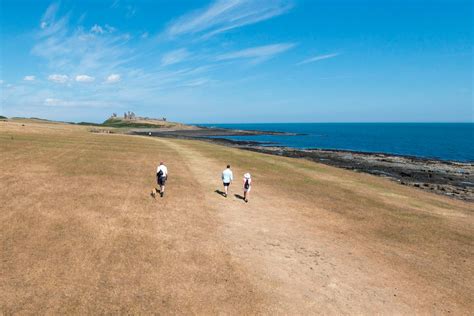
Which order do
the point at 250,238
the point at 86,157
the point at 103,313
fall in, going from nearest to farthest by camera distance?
the point at 103,313
the point at 250,238
the point at 86,157

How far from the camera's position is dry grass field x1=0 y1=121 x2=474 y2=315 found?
1095cm

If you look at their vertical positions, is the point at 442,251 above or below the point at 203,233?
below

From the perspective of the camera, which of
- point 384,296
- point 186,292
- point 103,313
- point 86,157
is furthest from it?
point 86,157

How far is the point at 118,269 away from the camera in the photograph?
40.5 ft

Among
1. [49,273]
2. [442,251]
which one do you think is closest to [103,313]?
[49,273]

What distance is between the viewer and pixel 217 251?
14602 millimetres

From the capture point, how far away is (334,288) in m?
12.3

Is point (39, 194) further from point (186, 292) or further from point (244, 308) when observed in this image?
point (244, 308)

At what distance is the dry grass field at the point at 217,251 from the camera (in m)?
10.9

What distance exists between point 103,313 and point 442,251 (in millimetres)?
16952

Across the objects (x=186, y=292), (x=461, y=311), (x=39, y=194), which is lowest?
(x=461, y=311)

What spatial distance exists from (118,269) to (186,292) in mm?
3111

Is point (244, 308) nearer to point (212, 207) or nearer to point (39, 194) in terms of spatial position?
point (212, 207)

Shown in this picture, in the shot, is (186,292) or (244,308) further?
(186,292)
